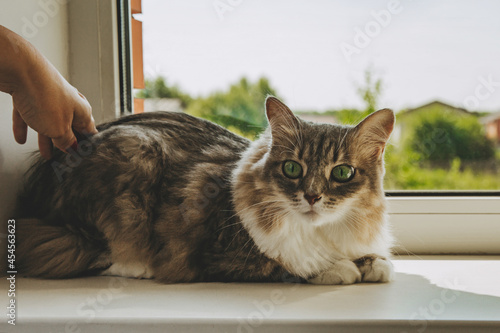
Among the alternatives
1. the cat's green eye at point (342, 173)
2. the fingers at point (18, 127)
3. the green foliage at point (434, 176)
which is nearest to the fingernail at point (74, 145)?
the fingers at point (18, 127)

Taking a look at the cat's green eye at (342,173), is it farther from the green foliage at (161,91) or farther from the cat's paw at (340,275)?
the green foliage at (161,91)

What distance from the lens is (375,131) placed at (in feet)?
4.35

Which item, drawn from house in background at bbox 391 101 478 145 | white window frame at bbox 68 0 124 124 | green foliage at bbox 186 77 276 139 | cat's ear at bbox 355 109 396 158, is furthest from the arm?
house in background at bbox 391 101 478 145

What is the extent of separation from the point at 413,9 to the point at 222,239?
1031mm

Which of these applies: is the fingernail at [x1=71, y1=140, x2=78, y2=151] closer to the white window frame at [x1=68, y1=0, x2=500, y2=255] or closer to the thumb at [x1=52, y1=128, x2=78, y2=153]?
the thumb at [x1=52, y1=128, x2=78, y2=153]

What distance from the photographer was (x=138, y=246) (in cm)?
141

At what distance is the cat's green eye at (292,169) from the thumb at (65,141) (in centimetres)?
61

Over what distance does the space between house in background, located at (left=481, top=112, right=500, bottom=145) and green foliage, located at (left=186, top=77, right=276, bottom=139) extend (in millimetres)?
765

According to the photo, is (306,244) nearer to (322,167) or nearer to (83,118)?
(322,167)

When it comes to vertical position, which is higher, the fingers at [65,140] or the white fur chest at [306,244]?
the fingers at [65,140]

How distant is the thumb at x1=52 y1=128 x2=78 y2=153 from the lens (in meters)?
→ 1.33

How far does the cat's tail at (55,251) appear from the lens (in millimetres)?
1356

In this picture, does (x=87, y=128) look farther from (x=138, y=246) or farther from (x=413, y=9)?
(x=413, y=9)

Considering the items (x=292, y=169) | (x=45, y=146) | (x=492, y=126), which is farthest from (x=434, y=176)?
(x=45, y=146)
